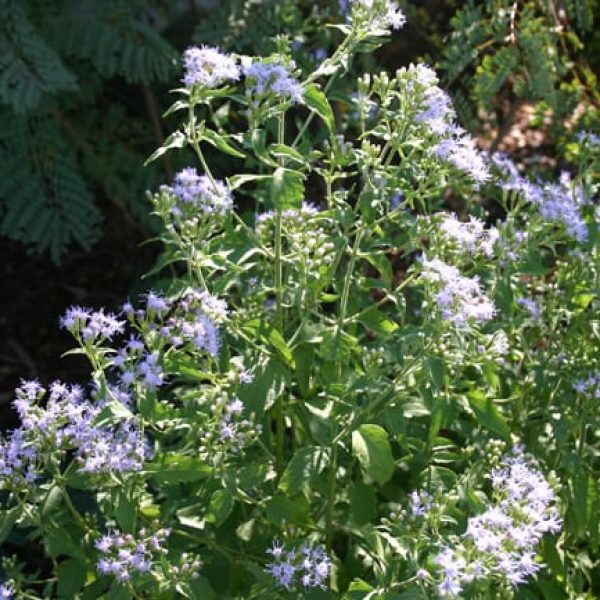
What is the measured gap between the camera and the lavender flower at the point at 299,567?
2.10 m

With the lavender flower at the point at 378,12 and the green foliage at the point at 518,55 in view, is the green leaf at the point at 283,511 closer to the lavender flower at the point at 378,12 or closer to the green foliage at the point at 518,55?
the lavender flower at the point at 378,12

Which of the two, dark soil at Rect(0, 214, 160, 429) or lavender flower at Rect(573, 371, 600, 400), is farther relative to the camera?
dark soil at Rect(0, 214, 160, 429)

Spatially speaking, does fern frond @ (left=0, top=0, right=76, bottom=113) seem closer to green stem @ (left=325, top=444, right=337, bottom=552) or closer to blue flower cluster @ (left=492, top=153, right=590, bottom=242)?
blue flower cluster @ (left=492, top=153, right=590, bottom=242)

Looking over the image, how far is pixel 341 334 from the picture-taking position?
2281mm

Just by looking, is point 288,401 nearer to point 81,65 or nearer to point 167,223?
point 167,223

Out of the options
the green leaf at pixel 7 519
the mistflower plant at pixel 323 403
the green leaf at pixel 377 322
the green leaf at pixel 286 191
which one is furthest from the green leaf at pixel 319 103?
the green leaf at pixel 7 519

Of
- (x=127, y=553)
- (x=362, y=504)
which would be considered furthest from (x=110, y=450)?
(x=362, y=504)

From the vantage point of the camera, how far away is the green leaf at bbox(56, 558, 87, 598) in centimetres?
226

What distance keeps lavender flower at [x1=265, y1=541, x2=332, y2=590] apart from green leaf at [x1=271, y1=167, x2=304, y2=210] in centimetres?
70

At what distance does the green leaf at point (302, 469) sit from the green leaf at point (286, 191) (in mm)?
531

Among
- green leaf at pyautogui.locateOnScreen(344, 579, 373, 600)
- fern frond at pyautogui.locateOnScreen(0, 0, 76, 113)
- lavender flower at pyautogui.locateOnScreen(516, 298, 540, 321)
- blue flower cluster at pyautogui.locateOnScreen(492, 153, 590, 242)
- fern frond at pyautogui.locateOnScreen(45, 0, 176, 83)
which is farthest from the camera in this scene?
fern frond at pyautogui.locateOnScreen(45, 0, 176, 83)

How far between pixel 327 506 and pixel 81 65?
105 inches

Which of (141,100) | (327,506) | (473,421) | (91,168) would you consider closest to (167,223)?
(327,506)

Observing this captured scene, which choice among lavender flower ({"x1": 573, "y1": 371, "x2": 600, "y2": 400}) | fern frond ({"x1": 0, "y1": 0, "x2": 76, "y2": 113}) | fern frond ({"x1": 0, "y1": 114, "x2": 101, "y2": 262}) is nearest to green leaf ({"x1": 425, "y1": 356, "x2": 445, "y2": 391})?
lavender flower ({"x1": 573, "y1": 371, "x2": 600, "y2": 400})
